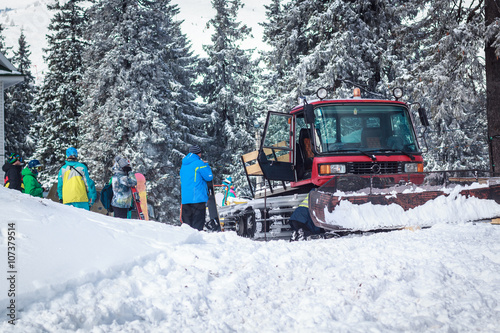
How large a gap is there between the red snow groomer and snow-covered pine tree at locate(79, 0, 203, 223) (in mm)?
15395

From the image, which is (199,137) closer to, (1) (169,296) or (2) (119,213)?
(2) (119,213)

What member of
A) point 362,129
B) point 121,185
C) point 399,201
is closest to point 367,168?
point 362,129

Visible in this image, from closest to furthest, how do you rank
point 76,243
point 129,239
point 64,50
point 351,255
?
point 76,243 → point 129,239 → point 351,255 → point 64,50

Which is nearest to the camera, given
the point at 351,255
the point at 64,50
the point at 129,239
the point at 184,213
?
the point at 129,239

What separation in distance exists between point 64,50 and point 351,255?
2975cm

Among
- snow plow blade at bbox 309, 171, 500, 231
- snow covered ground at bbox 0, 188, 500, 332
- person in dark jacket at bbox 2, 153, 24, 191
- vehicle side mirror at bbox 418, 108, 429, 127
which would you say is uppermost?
vehicle side mirror at bbox 418, 108, 429, 127

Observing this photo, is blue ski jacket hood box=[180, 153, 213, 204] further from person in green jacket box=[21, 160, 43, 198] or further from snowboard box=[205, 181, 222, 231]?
person in green jacket box=[21, 160, 43, 198]

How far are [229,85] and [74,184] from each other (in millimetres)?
24948

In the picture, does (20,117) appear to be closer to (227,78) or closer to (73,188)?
(227,78)

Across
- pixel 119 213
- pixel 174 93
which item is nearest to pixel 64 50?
pixel 174 93

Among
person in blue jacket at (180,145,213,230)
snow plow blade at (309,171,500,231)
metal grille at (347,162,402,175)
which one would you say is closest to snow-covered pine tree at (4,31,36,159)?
person in blue jacket at (180,145,213,230)

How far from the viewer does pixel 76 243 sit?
452 cm

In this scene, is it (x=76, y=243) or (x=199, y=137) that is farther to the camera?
(x=199, y=137)

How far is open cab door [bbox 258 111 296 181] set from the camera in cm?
925
